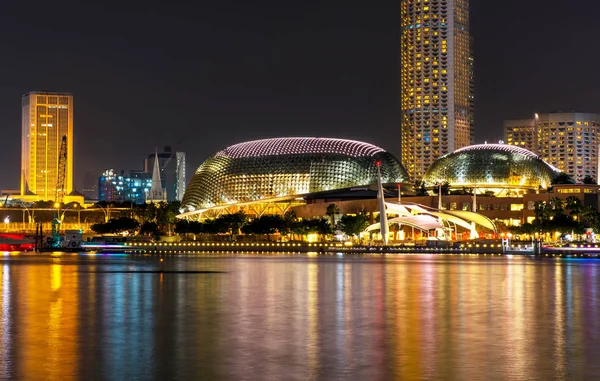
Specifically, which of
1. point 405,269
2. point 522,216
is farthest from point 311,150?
point 405,269

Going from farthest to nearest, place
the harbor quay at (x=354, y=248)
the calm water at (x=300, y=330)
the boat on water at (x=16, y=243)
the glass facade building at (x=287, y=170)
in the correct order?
1. the glass facade building at (x=287, y=170)
2. the boat on water at (x=16, y=243)
3. the harbor quay at (x=354, y=248)
4. the calm water at (x=300, y=330)

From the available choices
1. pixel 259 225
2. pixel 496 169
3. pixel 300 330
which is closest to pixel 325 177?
pixel 259 225

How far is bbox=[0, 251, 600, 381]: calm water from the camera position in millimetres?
23469

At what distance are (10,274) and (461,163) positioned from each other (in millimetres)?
134723

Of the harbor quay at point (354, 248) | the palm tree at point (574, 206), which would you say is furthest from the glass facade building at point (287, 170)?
the palm tree at point (574, 206)

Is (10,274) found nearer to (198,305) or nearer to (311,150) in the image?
(198,305)

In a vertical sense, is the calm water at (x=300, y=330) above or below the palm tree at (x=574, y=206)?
Result: below

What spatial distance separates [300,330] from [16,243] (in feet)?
477

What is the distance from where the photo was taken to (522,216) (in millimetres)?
163750

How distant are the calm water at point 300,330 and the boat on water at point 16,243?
102 meters

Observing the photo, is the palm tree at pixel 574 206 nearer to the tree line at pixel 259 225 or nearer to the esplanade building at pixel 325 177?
the esplanade building at pixel 325 177

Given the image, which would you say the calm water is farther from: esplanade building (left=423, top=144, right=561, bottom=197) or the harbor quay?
esplanade building (left=423, top=144, right=561, bottom=197)

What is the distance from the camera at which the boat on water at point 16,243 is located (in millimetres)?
153750

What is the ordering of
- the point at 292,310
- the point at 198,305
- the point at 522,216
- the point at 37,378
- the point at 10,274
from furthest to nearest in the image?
the point at 522,216, the point at 10,274, the point at 198,305, the point at 292,310, the point at 37,378
